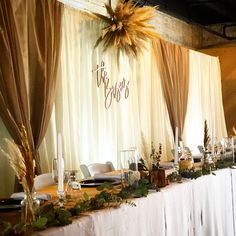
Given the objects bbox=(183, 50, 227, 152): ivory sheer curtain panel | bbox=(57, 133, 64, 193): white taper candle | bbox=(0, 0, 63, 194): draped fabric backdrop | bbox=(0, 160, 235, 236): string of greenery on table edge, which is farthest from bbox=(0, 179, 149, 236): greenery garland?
bbox=(183, 50, 227, 152): ivory sheer curtain panel

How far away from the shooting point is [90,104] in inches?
243

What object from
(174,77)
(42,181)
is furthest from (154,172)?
(174,77)

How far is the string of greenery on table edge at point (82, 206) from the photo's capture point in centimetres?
193

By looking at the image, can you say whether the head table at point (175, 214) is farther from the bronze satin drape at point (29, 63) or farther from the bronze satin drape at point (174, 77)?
the bronze satin drape at point (174, 77)

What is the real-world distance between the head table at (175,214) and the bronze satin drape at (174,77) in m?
3.94

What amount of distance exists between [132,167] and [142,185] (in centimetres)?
15

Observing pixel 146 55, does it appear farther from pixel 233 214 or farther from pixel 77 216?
pixel 77 216

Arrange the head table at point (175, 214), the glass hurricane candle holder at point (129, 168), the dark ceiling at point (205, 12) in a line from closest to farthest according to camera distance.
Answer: the head table at point (175, 214), the glass hurricane candle holder at point (129, 168), the dark ceiling at point (205, 12)

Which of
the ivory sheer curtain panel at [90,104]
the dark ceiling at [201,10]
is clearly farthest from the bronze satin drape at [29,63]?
the dark ceiling at [201,10]

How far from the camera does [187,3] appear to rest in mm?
9328

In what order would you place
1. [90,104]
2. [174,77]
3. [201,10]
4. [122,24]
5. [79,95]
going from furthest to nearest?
1. [201,10]
2. [174,77]
3. [122,24]
4. [90,104]
5. [79,95]

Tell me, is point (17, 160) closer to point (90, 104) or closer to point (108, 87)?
point (90, 104)

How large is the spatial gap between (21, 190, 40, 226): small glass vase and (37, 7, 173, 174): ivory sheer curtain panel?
3.12 meters

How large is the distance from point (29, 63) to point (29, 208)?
311cm
